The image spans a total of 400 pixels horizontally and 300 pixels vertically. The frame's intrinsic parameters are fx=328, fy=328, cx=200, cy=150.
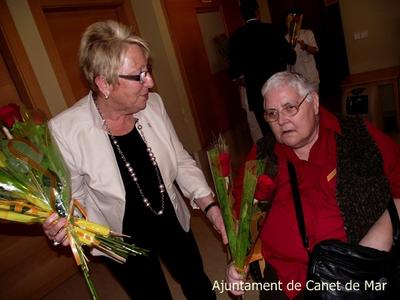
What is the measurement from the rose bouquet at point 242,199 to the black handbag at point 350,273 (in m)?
0.22

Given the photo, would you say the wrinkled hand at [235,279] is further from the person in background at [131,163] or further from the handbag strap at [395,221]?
the handbag strap at [395,221]

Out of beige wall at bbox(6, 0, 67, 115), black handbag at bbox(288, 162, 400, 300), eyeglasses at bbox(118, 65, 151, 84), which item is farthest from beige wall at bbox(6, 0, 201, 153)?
black handbag at bbox(288, 162, 400, 300)

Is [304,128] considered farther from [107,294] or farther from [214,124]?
[214,124]

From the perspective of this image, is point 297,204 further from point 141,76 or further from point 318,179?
point 141,76

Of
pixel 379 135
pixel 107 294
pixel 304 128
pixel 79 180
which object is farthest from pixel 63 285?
pixel 379 135

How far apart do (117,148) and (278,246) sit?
79 cm

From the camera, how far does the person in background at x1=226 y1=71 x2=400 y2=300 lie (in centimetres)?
124

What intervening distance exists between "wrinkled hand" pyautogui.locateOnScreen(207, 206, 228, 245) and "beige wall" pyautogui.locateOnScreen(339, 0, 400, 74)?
166 inches

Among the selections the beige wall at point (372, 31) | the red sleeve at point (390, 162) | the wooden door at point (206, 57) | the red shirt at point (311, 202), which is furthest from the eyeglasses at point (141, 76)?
the beige wall at point (372, 31)

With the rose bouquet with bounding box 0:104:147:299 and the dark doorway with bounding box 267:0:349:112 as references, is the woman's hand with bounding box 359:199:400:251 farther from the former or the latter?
the dark doorway with bounding box 267:0:349:112

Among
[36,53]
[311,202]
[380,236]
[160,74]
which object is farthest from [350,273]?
[160,74]

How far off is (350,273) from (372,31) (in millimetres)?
4397

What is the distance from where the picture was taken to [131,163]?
1.40 metres

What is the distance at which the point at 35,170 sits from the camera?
101 centimetres
